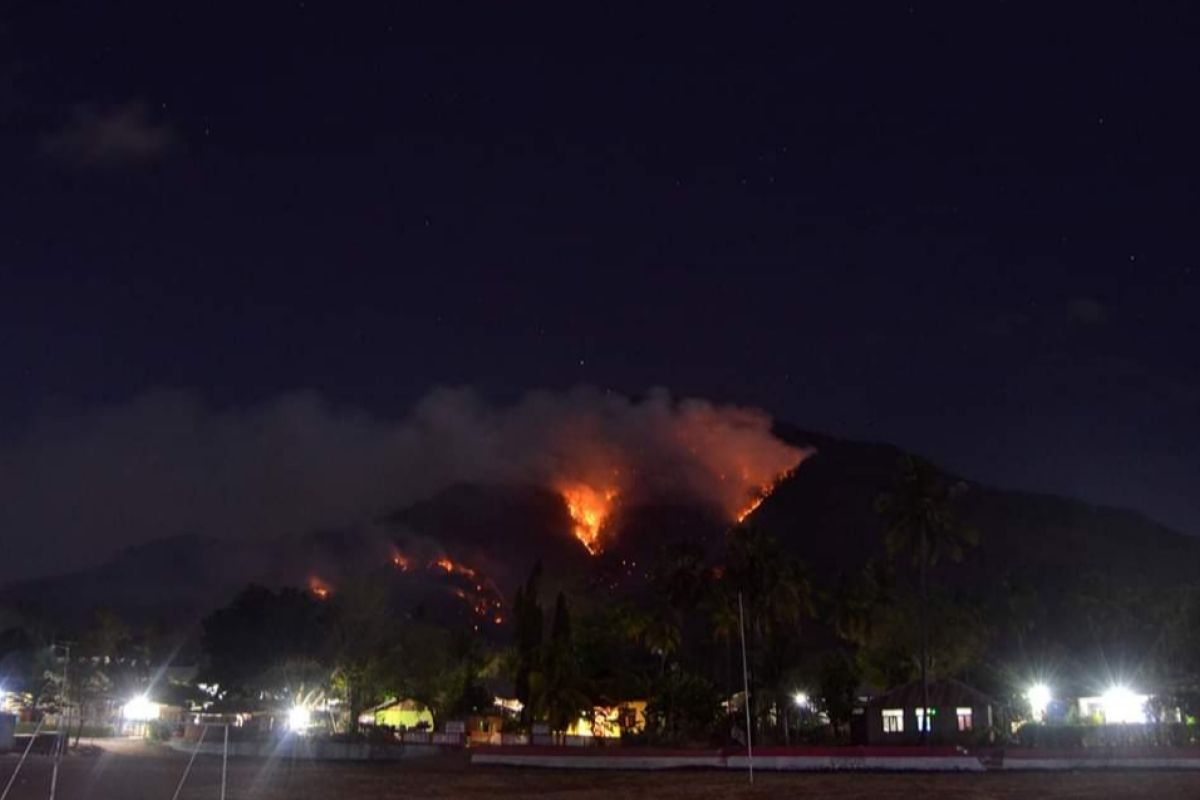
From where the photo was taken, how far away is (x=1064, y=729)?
6119cm

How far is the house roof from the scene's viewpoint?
2943 inches

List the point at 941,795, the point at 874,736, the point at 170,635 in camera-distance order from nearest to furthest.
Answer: the point at 941,795
the point at 874,736
the point at 170,635

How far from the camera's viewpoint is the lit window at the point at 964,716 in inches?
2950

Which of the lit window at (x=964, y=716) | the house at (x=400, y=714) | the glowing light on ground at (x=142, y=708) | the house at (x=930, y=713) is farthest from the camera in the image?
the glowing light on ground at (x=142, y=708)

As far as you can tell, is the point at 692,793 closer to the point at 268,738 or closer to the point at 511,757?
the point at 511,757

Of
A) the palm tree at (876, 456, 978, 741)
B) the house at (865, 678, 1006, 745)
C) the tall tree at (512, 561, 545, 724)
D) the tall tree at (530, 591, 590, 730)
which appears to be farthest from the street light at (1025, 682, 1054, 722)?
the tall tree at (512, 561, 545, 724)

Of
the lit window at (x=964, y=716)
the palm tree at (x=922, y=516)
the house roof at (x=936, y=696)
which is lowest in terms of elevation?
the lit window at (x=964, y=716)

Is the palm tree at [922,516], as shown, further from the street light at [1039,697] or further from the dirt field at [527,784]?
the dirt field at [527,784]

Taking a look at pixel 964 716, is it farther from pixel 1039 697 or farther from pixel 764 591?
pixel 764 591

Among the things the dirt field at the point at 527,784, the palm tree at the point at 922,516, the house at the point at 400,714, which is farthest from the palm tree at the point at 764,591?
the dirt field at the point at 527,784

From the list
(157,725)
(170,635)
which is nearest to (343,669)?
(157,725)

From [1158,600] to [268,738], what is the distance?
61.5m

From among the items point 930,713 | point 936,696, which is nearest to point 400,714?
point 930,713

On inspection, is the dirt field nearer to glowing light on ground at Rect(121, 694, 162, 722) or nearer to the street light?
the street light
